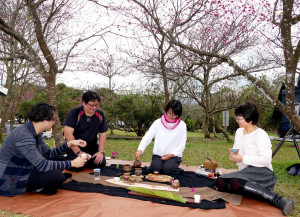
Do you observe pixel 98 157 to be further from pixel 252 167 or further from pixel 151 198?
pixel 252 167

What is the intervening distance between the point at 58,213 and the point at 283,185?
3259mm

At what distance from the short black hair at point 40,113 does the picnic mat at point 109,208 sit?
920 millimetres

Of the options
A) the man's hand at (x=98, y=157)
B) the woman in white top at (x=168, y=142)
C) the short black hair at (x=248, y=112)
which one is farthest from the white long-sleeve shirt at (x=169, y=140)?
the short black hair at (x=248, y=112)

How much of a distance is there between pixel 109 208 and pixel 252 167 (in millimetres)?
1752

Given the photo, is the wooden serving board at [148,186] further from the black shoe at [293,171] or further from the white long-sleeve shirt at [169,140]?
Result: the black shoe at [293,171]

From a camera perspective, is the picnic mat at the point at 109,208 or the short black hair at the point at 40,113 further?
the short black hair at the point at 40,113

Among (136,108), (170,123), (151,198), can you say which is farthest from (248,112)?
(136,108)

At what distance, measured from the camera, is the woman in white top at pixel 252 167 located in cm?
265

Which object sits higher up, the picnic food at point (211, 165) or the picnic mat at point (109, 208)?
the picnic food at point (211, 165)

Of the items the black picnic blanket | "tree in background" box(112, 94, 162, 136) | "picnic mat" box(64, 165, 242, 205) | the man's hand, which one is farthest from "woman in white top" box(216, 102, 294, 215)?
"tree in background" box(112, 94, 162, 136)

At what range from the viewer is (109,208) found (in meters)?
2.50

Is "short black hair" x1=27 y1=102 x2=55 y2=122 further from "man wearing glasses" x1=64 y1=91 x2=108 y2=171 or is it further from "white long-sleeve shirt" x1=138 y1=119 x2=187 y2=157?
"white long-sleeve shirt" x1=138 y1=119 x2=187 y2=157

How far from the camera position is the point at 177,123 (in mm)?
3949

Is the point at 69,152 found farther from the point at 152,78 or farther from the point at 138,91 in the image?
the point at 138,91
